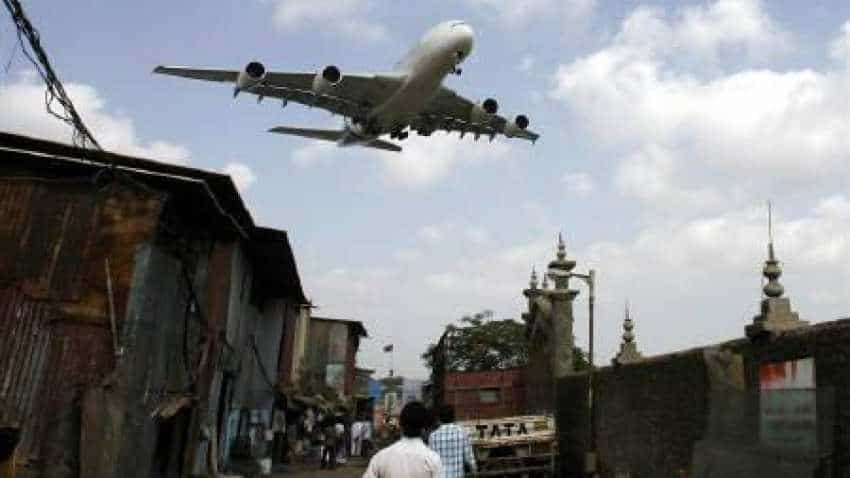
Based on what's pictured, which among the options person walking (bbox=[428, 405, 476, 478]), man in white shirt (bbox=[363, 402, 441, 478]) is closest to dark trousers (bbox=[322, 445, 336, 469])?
person walking (bbox=[428, 405, 476, 478])

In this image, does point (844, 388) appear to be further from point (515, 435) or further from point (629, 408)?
point (515, 435)

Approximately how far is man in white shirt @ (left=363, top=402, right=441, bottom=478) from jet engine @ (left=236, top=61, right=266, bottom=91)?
2074 centimetres

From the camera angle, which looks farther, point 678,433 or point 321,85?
point 321,85

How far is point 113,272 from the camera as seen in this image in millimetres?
10438

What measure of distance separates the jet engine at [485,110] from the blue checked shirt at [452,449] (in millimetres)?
21524

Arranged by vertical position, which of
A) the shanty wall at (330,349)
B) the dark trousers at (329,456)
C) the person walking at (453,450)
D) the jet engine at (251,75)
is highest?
the jet engine at (251,75)

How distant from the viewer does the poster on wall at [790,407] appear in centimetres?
844

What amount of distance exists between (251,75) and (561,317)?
1140cm

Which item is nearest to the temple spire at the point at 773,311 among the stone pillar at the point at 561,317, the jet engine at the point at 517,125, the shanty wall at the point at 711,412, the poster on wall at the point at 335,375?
the shanty wall at the point at 711,412

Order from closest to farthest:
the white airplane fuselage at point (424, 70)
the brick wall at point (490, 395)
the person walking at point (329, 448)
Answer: the white airplane fuselage at point (424, 70), the person walking at point (329, 448), the brick wall at point (490, 395)

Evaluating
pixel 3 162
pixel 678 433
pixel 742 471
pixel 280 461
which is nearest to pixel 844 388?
pixel 742 471

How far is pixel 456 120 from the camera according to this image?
A: 28.3 meters

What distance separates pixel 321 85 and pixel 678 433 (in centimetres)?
1643

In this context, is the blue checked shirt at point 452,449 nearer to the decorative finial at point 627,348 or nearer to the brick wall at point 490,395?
the decorative finial at point 627,348
